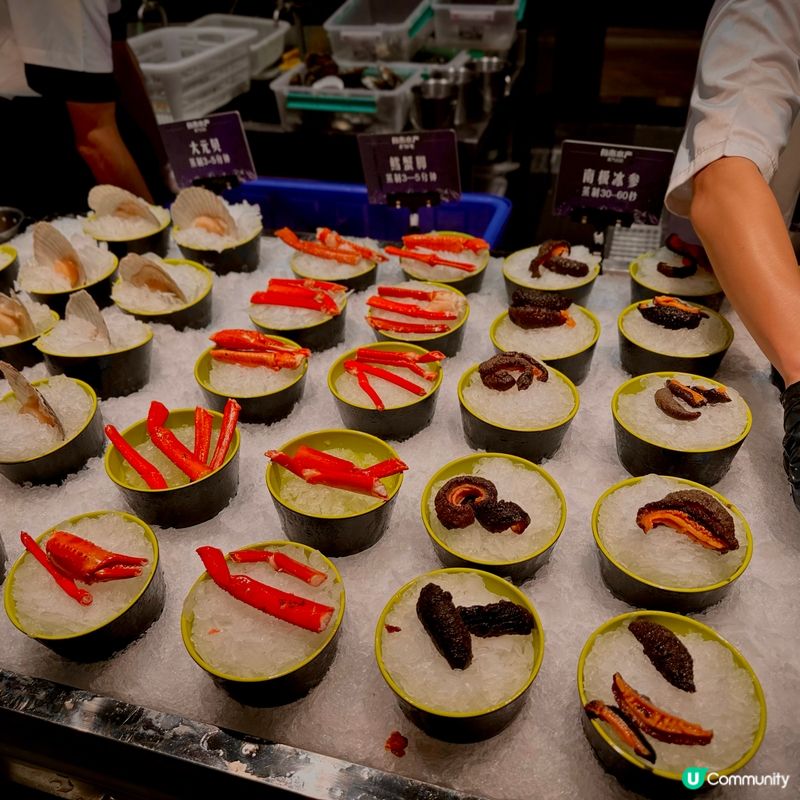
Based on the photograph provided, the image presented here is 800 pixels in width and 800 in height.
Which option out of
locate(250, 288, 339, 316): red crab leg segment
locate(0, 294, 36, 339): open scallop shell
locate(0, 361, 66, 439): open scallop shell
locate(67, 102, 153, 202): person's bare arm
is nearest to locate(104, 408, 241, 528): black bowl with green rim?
locate(0, 361, 66, 439): open scallop shell

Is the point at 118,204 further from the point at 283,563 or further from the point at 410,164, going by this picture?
the point at 283,563

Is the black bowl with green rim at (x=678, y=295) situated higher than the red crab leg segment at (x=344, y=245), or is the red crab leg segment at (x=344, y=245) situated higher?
the red crab leg segment at (x=344, y=245)

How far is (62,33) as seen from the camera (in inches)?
112

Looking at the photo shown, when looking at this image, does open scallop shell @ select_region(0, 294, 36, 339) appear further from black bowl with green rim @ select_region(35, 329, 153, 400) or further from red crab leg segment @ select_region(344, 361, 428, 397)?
red crab leg segment @ select_region(344, 361, 428, 397)

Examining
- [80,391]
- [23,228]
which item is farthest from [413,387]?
[23,228]

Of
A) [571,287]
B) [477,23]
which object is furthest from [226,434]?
[477,23]

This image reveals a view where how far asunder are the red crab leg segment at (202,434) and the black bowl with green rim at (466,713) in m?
0.73

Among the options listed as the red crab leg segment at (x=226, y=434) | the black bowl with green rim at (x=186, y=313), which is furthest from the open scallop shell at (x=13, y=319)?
the red crab leg segment at (x=226, y=434)

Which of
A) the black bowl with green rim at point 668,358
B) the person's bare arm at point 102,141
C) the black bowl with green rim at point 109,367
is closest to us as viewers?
the black bowl with green rim at point 668,358

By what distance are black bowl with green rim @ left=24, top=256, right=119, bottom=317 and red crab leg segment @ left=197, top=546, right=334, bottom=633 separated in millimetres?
1498

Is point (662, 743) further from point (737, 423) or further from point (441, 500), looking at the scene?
point (737, 423)

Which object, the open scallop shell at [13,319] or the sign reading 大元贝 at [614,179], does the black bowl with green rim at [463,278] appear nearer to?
the sign reading 大元贝 at [614,179]

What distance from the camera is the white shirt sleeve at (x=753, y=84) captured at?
1.95 meters

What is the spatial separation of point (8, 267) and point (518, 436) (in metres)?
2.32
